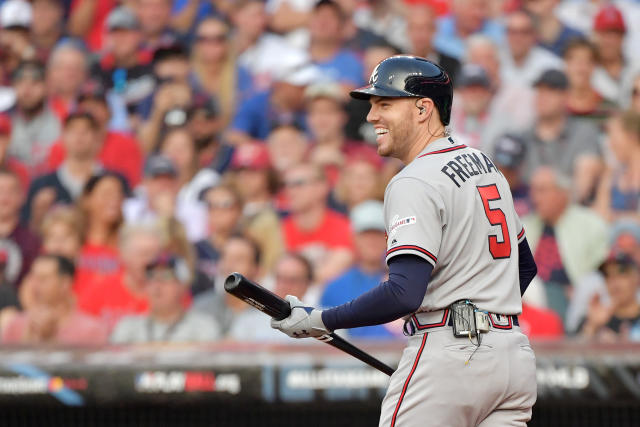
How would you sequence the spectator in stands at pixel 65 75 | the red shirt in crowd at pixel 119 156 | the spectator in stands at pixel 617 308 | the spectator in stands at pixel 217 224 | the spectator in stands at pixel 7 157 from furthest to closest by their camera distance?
the spectator in stands at pixel 65 75 → the spectator in stands at pixel 7 157 → the red shirt in crowd at pixel 119 156 → the spectator in stands at pixel 217 224 → the spectator in stands at pixel 617 308

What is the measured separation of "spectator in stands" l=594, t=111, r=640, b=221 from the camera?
6.82 m

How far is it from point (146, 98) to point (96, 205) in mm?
1097

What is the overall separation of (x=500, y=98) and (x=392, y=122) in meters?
4.75

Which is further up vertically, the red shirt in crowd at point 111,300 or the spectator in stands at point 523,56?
the spectator in stands at point 523,56

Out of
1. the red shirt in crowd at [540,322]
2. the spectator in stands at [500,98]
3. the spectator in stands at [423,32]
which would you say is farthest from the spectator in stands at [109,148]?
the red shirt in crowd at [540,322]

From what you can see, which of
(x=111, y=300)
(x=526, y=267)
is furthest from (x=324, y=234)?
(x=526, y=267)

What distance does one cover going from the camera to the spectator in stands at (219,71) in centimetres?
768

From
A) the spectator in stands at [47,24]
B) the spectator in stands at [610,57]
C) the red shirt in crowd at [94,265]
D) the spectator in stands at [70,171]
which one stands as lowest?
the red shirt in crowd at [94,265]

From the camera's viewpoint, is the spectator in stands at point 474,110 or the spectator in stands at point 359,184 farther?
the spectator in stands at point 474,110

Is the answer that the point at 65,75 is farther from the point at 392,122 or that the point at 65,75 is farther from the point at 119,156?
the point at 392,122

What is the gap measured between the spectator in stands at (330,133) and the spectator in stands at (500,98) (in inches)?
38.1

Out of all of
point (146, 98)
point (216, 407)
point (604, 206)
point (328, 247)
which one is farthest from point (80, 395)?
point (604, 206)

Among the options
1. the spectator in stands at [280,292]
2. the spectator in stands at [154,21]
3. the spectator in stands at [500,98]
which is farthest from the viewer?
the spectator in stands at [154,21]

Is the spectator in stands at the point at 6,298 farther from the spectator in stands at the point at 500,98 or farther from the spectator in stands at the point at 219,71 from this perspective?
the spectator in stands at the point at 500,98
